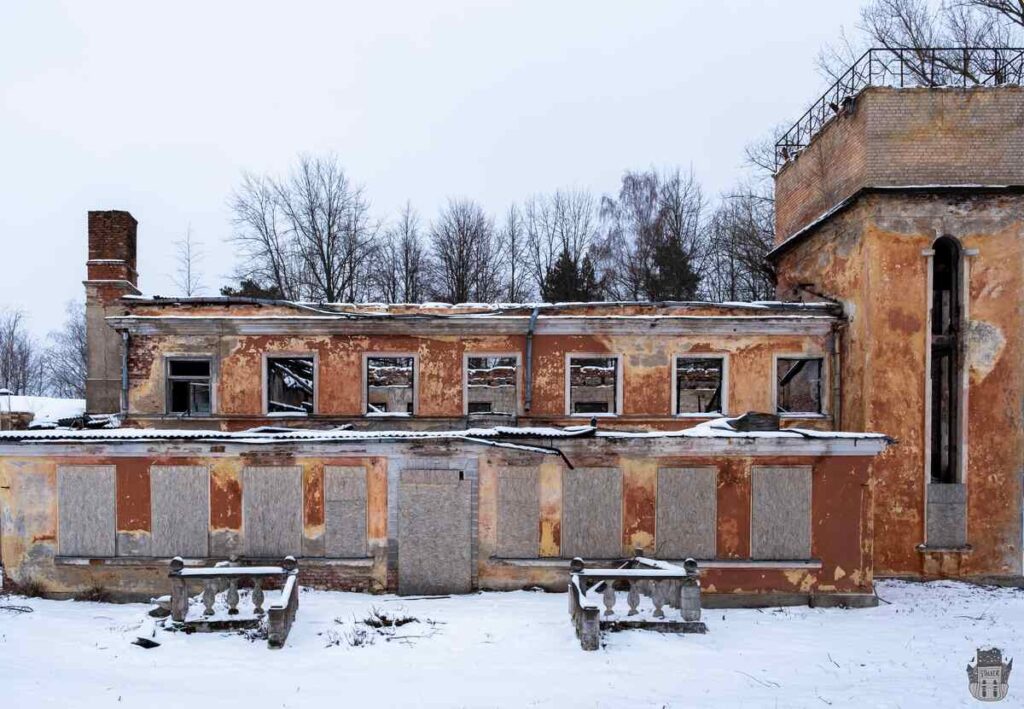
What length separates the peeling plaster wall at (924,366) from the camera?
1491cm

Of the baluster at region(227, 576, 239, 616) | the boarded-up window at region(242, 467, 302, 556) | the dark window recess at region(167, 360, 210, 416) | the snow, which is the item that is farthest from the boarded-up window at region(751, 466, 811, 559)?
the snow

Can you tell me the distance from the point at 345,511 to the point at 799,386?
43.0ft

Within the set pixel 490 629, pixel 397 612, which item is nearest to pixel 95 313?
pixel 397 612

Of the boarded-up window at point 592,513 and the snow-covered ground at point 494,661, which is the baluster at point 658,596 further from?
the boarded-up window at point 592,513

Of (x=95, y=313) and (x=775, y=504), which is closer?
(x=775, y=504)

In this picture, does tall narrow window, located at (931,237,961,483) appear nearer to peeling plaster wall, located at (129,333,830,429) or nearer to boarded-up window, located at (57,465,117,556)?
peeling plaster wall, located at (129,333,830,429)

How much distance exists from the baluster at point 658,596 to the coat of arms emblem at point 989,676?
412 cm

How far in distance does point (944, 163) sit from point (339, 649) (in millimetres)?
16987

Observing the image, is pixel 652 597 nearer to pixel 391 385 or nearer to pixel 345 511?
pixel 345 511

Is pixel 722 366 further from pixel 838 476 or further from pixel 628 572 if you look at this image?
pixel 628 572

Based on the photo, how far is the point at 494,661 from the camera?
9.04 metres

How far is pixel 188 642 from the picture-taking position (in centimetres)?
966

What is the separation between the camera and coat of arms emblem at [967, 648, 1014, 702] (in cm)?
811

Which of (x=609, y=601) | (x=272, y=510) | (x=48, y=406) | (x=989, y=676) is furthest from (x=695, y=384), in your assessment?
(x=48, y=406)
